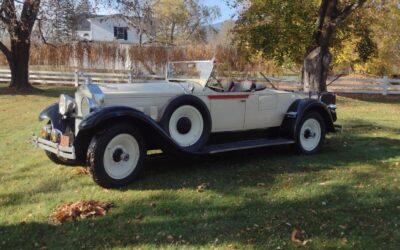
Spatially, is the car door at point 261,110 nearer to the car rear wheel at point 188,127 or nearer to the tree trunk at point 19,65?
the car rear wheel at point 188,127

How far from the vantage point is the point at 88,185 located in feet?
19.9

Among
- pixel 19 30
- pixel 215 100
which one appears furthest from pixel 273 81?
pixel 215 100

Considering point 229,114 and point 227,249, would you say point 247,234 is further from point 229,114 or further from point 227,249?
point 229,114

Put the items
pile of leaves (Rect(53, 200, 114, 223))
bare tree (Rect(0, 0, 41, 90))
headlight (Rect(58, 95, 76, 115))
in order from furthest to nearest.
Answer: bare tree (Rect(0, 0, 41, 90)) → headlight (Rect(58, 95, 76, 115)) → pile of leaves (Rect(53, 200, 114, 223))

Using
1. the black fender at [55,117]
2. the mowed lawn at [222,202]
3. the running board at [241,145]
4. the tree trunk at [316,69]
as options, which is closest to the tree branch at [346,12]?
the tree trunk at [316,69]

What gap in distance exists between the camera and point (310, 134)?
807 centimetres

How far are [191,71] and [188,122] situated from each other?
1.19 metres

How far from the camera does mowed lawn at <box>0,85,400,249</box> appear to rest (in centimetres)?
448

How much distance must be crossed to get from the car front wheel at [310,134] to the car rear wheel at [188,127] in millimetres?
1887

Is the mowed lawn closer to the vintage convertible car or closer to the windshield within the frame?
the vintage convertible car

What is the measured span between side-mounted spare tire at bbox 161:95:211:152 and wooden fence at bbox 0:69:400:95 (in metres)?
15.2

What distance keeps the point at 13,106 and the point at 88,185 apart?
426 inches

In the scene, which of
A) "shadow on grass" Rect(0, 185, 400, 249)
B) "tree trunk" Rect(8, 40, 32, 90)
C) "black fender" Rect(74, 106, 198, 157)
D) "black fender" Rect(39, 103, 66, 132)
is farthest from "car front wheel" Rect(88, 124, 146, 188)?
"tree trunk" Rect(8, 40, 32, 90)

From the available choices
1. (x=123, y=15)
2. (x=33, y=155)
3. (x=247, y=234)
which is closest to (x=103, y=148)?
(x=247, y=234)
